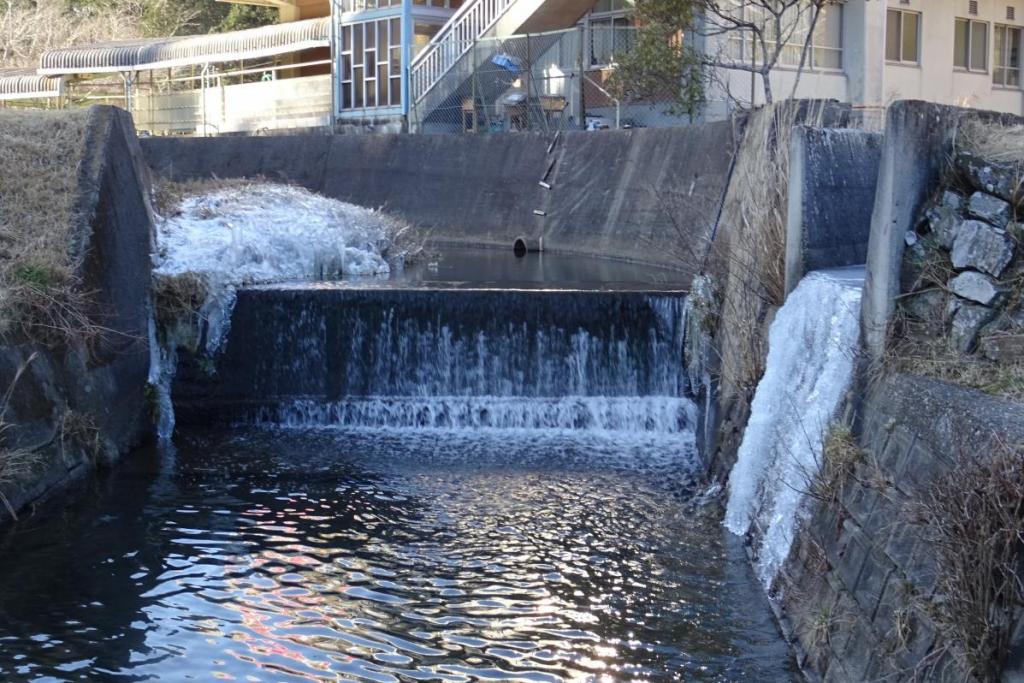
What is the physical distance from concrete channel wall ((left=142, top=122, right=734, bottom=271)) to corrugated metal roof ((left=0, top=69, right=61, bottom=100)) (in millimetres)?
13171

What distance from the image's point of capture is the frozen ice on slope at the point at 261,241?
14602 mm

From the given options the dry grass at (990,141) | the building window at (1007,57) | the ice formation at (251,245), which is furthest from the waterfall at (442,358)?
the building window at (1007,57)

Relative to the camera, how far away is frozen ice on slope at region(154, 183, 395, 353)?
14.6 meters

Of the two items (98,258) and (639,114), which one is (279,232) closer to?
(98,258)

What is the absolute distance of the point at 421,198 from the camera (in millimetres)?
25766

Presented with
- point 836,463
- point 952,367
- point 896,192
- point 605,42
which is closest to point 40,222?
point 896,192

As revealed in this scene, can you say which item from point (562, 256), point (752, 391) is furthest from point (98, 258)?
point (562, 256)

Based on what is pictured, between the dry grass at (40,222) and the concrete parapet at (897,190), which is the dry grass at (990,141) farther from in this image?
the dry grass at (40,222)

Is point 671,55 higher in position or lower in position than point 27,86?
lower

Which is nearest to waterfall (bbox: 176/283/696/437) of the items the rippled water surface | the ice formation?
the ice formation

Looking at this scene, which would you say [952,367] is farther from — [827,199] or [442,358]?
[442,358]

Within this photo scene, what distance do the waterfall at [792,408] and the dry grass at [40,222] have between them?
19.5 feet

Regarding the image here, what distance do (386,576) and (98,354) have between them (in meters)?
4.72

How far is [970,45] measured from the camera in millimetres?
35125
